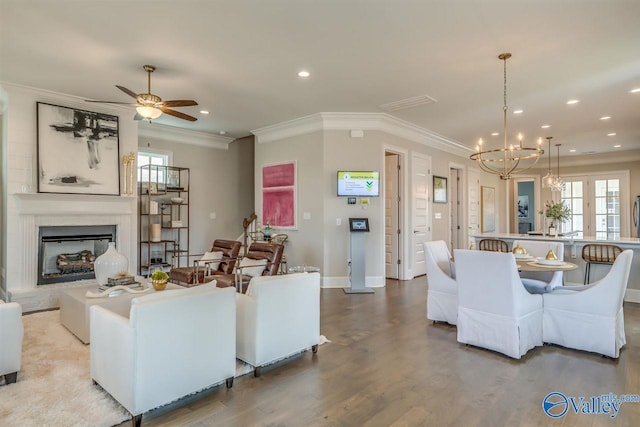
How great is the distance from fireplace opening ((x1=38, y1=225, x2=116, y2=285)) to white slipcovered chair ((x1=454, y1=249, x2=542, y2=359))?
510 cm

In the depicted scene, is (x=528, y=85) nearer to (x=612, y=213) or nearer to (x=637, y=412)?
(x=637, y=412)

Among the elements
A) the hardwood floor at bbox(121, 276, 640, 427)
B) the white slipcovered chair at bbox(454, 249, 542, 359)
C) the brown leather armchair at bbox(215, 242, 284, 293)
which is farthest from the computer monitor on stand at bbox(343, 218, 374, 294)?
the white slipcovered chair at bbox(454, 249, 542, 359)

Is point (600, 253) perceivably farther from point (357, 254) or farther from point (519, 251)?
point (357, 254)

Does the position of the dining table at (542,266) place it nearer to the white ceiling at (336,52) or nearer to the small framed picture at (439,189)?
the white ceiling at (336,52)

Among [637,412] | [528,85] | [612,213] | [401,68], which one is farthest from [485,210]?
[637,412]

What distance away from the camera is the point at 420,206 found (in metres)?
7.07

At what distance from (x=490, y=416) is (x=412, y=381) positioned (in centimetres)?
59

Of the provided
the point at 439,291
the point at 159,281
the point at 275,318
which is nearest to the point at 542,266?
the point at 439,291

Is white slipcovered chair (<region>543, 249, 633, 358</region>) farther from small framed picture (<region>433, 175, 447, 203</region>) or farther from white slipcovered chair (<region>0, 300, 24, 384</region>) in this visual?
white slipcovered chair (<region>0, 300, 24, 384</region>)

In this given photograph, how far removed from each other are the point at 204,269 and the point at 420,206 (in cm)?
422

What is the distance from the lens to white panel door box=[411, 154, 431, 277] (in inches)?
271

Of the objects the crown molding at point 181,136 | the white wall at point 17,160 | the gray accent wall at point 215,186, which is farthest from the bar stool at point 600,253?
the white wall at point 17,160

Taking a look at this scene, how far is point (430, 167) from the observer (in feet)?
24.4

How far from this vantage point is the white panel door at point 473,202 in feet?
29.3
